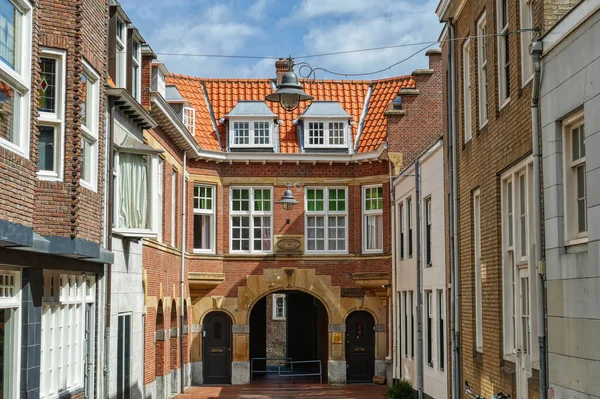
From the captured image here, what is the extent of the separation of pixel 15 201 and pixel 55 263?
10.5 feet

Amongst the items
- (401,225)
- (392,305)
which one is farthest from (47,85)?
(392,305)

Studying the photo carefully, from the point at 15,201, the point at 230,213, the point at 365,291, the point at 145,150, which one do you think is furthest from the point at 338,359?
the point at 15,201

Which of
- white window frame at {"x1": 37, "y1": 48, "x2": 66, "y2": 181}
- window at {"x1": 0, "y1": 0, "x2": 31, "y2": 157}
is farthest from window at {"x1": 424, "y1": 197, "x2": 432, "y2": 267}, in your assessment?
window at {"x1": 0, "y1": 0, "x2": 31, "y2": 157}

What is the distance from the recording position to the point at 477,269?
738 inches

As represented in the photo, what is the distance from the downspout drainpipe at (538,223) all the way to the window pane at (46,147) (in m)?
7.42

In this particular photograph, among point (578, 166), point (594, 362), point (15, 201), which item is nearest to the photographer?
point (594, 362)

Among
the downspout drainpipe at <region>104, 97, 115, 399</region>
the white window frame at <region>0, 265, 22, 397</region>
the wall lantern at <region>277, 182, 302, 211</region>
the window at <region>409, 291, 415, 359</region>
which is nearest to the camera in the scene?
the white window frame at <region>0, 265, 22, 397</region>

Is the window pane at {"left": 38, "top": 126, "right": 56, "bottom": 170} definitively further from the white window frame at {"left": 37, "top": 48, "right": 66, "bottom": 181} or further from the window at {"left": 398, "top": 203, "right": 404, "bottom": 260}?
the window at {"left": 398, "top": 203, "right": 404, "bottom": 260}

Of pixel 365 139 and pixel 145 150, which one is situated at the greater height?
pixel 365 139

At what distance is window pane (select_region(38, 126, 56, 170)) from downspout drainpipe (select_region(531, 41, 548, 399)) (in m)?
7.42

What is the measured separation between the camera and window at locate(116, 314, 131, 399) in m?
22.3

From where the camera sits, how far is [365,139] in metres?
37.5

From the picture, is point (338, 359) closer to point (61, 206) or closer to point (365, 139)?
point (365, 139)

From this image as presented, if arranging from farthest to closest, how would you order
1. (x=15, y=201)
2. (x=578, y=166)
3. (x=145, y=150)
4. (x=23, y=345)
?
(x=145, y=150) → (x=23, y=345) → (x=15, y=201) → (x=578, y=166)
